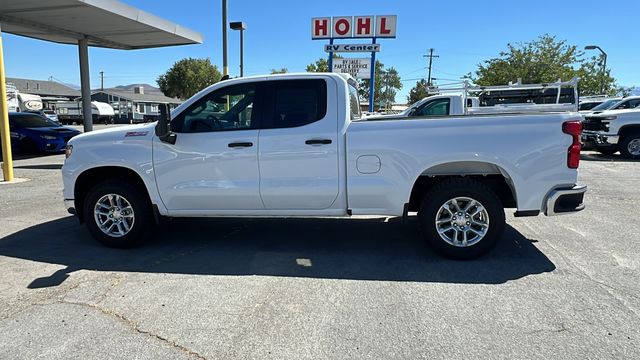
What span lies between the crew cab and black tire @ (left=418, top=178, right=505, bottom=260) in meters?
11.9

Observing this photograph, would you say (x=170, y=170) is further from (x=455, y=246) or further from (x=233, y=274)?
(x=455, y=246)

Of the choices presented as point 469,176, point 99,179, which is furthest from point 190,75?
point 469,176

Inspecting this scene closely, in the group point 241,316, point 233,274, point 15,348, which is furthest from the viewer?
point 233,274

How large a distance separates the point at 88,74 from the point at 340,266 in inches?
592

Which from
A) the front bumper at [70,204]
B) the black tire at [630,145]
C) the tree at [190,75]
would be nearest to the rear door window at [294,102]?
the front bumper at [70,204]

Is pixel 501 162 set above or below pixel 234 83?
below

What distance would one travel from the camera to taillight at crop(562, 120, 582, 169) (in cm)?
454

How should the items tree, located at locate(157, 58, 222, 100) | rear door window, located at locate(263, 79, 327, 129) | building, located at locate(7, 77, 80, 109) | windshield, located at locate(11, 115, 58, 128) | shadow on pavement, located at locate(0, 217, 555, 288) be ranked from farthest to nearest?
1. building, located at locate(7, 77, 80, 109)
2. tree, located at locate(157, 58, 222, 100)
3. windshield, located at locate(11, 115, 58, 128)
4. rear door window, located at locate(263, 79, 327, 129)
5. shadow on pavement, located at locate(0, 217, 555, 288)

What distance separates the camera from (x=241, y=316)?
370 centimetres

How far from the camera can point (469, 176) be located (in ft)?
16.4

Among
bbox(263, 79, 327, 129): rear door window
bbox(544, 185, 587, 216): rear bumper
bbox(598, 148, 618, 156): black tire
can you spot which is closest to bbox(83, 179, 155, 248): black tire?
bbox(263, 79, 327, 129): rear door window

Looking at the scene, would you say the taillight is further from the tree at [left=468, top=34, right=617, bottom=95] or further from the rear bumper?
the tree at [left=468, top=34, right=617, bottom=95]

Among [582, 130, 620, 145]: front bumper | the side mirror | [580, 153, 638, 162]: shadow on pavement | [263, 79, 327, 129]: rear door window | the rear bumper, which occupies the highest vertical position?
[263, 79, 327, 129]: rear door window

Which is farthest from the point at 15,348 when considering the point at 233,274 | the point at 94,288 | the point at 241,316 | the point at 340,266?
the point at 340,266
